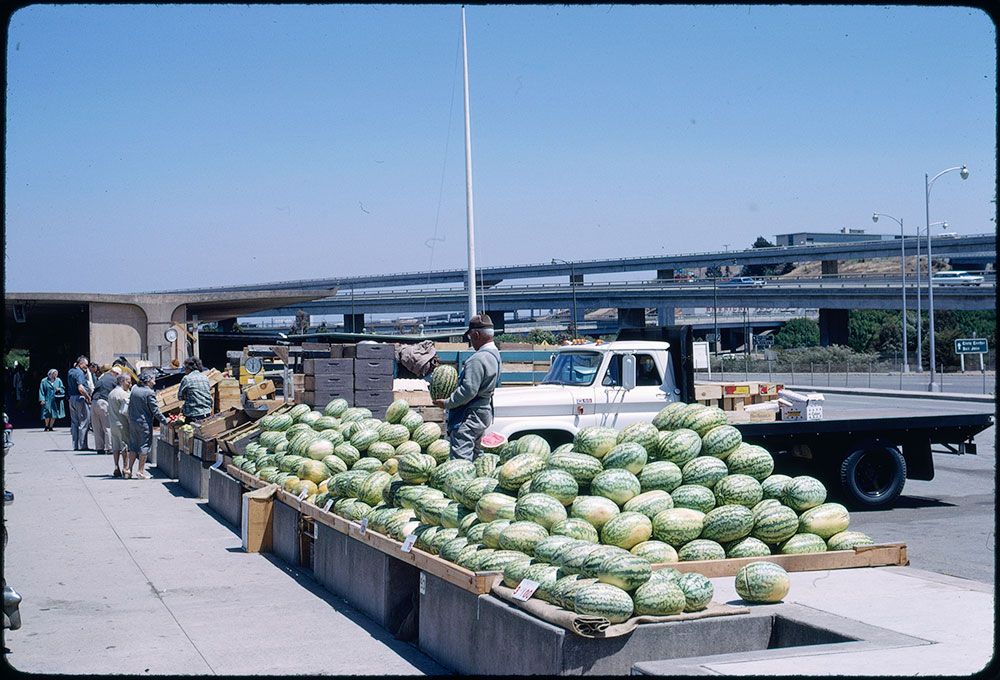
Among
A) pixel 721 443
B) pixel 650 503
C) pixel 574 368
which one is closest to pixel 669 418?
pixel 721 443

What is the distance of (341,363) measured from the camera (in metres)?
16.1

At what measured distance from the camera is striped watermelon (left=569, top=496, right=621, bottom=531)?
7.79 metres

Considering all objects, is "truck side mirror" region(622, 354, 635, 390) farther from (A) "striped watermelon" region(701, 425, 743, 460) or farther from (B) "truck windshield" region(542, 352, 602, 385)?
(A) "striped watermelon" region(701, 425, 743, 460)

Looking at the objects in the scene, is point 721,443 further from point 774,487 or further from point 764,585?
point 764,585

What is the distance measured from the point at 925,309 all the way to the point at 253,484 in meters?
72.6

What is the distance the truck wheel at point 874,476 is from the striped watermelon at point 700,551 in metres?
7.16

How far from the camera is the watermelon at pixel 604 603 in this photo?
5.92m

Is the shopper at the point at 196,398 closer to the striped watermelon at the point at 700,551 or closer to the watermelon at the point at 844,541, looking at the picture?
the striped watermelon at the point at 700,551

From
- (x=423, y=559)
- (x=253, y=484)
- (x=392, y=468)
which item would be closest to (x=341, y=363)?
(x=253, y=484)

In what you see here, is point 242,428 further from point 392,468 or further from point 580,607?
point 580,607

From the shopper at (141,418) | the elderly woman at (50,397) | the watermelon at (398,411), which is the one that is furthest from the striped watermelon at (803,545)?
the elderly woman at (50,397)

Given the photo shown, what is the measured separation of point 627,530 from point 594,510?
0.36 metres

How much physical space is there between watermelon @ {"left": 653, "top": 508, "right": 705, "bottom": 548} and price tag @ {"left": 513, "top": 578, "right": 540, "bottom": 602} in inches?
59.5

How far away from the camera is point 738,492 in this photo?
8273mm
